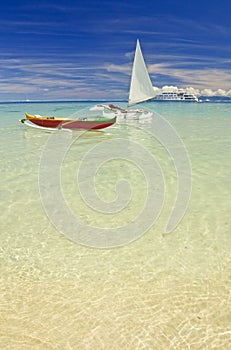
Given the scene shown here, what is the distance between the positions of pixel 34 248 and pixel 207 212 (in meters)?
3.96

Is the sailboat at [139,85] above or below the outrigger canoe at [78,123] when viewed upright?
above

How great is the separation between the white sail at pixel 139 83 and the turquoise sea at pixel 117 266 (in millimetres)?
21613

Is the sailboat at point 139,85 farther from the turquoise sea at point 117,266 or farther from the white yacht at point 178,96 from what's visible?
the white yacht at point 178,96

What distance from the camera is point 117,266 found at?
481 cm

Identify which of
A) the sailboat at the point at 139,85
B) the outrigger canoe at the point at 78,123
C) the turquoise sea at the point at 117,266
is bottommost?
the turquoise sea at the point at 117,266

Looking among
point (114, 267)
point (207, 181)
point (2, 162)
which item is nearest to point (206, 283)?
point (114, 267)

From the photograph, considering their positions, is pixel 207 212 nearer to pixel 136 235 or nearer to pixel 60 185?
pixel 136 235

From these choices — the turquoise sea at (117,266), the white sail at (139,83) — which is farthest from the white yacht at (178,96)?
the turquoise sea at (117,266)

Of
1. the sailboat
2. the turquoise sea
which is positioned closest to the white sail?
the sailboat

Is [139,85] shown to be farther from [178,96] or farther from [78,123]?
[178,96]

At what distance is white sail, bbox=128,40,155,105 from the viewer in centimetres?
2939

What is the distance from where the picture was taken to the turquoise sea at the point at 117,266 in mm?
3374

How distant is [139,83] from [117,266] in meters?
27.8

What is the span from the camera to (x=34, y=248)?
17.4ft
